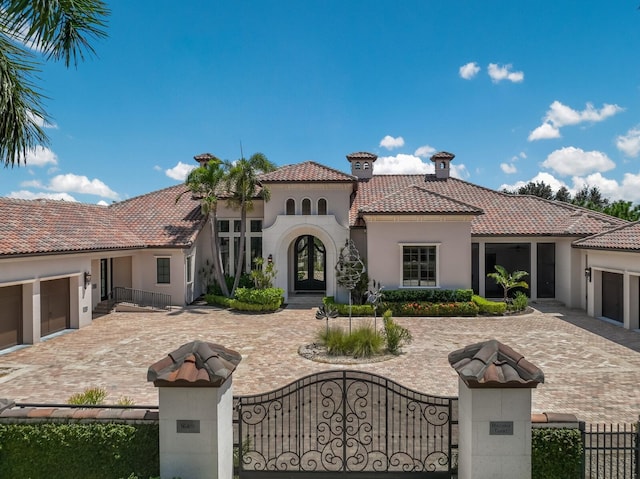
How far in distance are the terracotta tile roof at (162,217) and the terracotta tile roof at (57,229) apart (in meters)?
0.78

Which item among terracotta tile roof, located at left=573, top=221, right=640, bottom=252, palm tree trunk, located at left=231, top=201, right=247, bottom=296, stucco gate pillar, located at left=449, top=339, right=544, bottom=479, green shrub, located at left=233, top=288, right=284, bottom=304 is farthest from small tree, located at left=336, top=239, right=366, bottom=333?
terracotta tile roof, located at left=573, top=221, right=640, bottom=252

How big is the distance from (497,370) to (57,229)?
64.9 feet

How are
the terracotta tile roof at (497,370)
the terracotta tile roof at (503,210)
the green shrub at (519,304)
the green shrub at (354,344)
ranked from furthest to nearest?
the terracotta tile roof at (503,210) → the green shrub at (519,304) → the green shrub at (354,344) → the terracotta tile roof at (497,370)

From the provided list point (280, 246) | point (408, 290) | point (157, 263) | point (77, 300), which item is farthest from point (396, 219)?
point (77, 300)

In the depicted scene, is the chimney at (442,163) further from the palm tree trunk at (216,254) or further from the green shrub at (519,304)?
the palm tree trunk at (216,254)

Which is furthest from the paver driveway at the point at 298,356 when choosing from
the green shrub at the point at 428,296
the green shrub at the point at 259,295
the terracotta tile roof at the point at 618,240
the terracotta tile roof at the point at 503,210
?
the terracotta tile roof at the point at 503,210

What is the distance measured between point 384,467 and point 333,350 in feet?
22.3

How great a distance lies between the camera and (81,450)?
612cm

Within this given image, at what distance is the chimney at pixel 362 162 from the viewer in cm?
3206

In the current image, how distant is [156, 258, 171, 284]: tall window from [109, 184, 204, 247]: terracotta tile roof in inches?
46.4

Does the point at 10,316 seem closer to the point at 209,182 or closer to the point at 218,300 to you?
the point at 218,300

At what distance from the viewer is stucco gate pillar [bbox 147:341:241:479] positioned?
18.3 ft

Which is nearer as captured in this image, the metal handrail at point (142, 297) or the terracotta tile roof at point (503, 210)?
the metal handrail at point (142, 297)

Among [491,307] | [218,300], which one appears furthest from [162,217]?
[491,307]
